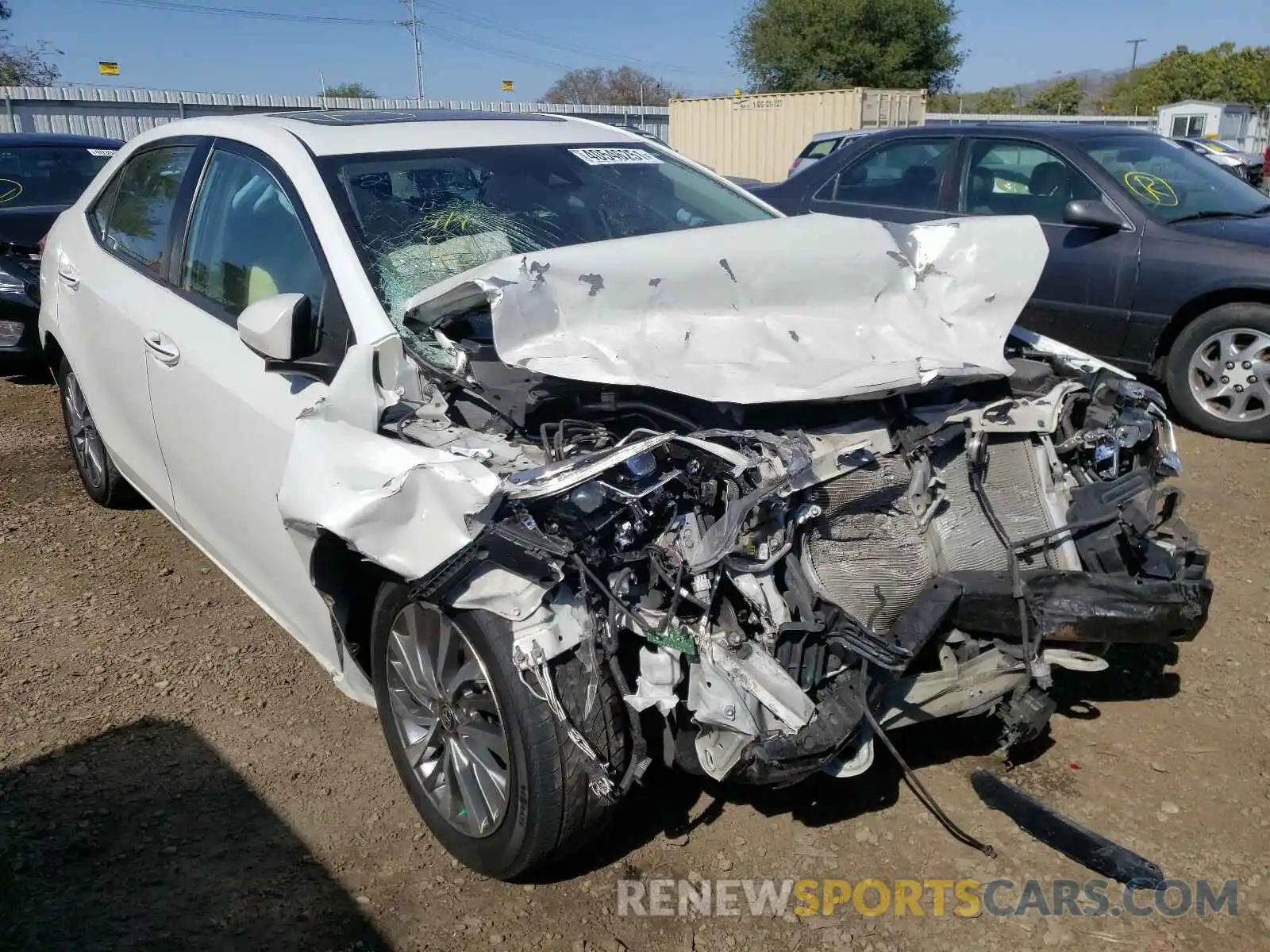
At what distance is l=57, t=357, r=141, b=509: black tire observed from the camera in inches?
191

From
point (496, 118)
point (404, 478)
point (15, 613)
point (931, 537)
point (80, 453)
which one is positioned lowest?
point (15, 613)

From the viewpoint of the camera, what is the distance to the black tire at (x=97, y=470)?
4840 mm

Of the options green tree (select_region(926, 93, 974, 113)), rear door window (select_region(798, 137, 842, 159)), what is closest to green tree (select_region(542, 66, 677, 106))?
green tree (select_region(926, 93, 974, 113))

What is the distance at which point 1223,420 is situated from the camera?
582cm

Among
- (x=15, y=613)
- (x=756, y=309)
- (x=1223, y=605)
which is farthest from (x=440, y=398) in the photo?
(x=1223, y=605)

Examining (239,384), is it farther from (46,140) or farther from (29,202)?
(46,140)

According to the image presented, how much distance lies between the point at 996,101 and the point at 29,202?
59185 millimetres

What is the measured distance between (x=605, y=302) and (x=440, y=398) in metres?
0.50

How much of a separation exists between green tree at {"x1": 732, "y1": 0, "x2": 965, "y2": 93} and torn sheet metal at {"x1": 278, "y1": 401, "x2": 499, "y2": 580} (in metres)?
39.7

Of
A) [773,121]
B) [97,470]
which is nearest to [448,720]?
[97,470]

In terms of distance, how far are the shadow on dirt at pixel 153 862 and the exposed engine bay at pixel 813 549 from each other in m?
0.91

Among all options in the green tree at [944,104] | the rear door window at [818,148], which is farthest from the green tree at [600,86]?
the rear door window at [818,148]

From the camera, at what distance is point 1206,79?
4697cm

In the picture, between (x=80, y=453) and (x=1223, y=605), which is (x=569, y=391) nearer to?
(x=1223, y=605)
